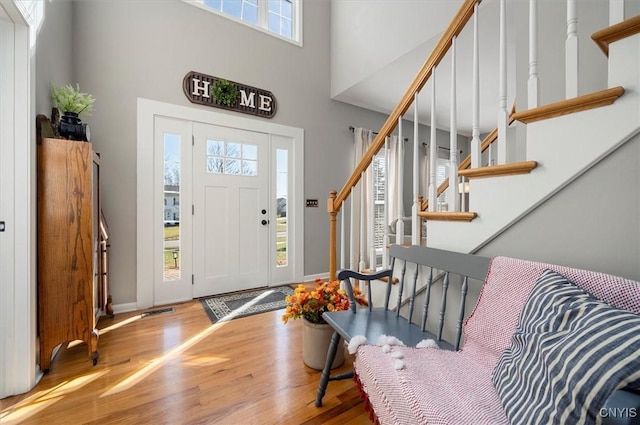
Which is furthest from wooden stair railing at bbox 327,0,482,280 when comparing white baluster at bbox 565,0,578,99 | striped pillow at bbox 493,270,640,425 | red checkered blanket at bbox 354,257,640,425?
striped pillow at bbox 493,270,640,425

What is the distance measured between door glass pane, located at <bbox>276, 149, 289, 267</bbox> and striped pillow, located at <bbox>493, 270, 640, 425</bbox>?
2.87 m

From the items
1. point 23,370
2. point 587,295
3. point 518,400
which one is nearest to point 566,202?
point 587,295

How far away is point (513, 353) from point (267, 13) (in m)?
4.10

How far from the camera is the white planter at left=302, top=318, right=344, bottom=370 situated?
1.60m

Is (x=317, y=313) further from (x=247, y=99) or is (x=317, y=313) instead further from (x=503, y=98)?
(x=247, y=99)

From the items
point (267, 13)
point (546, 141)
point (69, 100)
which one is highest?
point (267, 13)

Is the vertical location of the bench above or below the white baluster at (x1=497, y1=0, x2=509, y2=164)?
below

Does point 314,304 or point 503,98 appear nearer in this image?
point 503,98

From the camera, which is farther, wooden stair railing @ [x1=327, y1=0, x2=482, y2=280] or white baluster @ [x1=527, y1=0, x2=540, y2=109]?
wooden stair railing @ [x1=327, y1=0, x2=482, y2=280]

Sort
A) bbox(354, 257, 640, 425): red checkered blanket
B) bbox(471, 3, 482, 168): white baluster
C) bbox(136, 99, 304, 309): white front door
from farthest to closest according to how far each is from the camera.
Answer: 1. bbox(136, 99, 304, 309): white front door
2. bbox(471, 3, 482, 168): white baluster
3. bbox(354, 257, 640, 425): red checkered blanket

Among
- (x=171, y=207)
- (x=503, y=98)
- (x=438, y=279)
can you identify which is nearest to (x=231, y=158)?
(x=171, y=207)

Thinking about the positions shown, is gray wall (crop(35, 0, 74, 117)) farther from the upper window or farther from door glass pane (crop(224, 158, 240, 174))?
door glass pane (crop(224, 158, 240, 174))

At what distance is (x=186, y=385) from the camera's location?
4.92 feet

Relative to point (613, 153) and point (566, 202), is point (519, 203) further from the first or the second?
point (613, 153)
